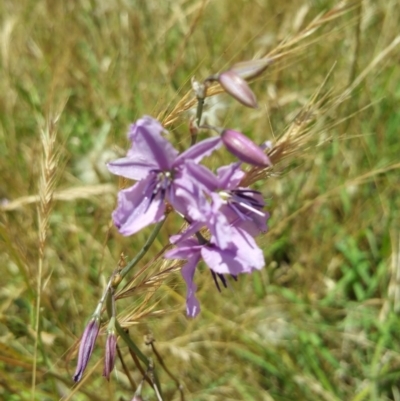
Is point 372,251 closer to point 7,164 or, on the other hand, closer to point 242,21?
point 242,21

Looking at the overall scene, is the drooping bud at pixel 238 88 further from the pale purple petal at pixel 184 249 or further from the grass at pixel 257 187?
the grass at pixel 257 187

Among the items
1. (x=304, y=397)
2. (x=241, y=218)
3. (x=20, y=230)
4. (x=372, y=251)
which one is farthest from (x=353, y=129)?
(x=241, y=218)

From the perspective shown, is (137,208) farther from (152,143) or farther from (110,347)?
(110,347)

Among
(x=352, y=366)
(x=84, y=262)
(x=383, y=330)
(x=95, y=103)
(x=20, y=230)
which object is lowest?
(x=352, y=366)

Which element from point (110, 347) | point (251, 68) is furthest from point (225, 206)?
point (110, 347)

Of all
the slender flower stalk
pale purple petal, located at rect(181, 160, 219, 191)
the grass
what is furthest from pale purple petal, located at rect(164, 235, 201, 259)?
the grass

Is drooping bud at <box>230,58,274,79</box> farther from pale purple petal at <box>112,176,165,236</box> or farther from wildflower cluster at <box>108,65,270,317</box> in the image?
pale purple petal at <box>112,176,165,236</box>
